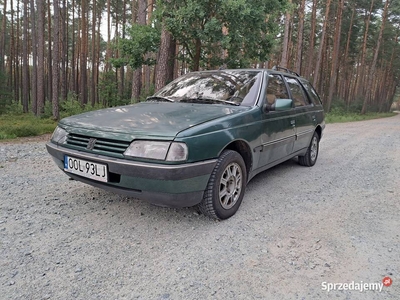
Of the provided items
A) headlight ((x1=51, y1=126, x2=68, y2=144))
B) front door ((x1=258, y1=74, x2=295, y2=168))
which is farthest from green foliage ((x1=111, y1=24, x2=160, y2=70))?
headlight ((x1=51, y1=126, x2=68, y2=144))

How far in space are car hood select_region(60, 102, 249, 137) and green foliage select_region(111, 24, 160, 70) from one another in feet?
18.1

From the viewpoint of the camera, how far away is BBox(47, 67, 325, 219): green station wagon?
2.35m

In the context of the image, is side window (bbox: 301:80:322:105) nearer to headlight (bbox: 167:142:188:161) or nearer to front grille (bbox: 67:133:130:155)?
headlight (bbox: 167:142:188:161)

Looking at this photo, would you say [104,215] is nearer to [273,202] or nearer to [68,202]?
[68,202]

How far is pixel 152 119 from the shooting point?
272 centimetres

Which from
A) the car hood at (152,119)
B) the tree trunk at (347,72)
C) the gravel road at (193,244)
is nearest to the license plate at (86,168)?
the car hood at (152,119)

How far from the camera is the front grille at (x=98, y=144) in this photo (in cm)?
245

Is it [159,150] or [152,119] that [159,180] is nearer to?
[159,150]

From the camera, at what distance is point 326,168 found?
510 centimetres

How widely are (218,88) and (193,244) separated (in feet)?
6.48

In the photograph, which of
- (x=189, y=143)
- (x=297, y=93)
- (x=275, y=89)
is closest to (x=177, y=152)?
(x=189, y=143)

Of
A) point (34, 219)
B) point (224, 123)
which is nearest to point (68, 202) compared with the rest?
point (34, 219)

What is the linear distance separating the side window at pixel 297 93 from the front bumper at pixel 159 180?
2444 millimetres

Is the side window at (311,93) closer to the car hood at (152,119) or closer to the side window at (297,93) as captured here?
the side window at (297,93)
